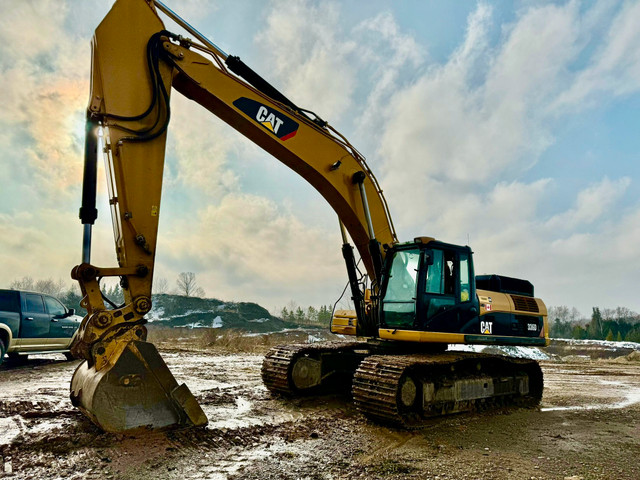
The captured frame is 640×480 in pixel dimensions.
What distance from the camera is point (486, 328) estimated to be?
25.5 ft

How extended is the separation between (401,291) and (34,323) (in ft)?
29.1

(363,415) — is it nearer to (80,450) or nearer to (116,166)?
(80,450)

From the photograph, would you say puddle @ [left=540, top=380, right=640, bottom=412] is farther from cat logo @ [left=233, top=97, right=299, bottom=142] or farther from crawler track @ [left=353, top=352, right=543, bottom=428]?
cat logo @ [left=233, top=97, right=299, bottom=142]

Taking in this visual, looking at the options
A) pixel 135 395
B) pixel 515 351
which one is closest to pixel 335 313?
pixel 135 395

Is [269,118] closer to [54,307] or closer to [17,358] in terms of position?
[54,307]

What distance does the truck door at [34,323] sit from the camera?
1091 cm

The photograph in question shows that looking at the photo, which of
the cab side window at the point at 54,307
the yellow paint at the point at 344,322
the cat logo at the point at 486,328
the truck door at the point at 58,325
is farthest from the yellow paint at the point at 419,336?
the cab side window at the point at 54,307

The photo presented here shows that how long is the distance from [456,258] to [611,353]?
24.0m

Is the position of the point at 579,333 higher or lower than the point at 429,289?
higher

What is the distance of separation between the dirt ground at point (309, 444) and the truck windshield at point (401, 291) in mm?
1491

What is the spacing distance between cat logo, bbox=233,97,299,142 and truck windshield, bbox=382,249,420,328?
2.50 meters

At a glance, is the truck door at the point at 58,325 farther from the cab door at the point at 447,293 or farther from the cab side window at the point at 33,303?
the cab door at the point at 447,293

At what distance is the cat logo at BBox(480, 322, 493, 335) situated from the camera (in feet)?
25.2

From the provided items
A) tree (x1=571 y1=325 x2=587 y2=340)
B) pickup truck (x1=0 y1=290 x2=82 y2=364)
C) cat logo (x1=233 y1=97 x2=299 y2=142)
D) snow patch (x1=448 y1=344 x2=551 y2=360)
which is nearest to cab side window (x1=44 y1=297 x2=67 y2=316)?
pickup truck (x1=0 y1=290 x2=82 y2=364)
